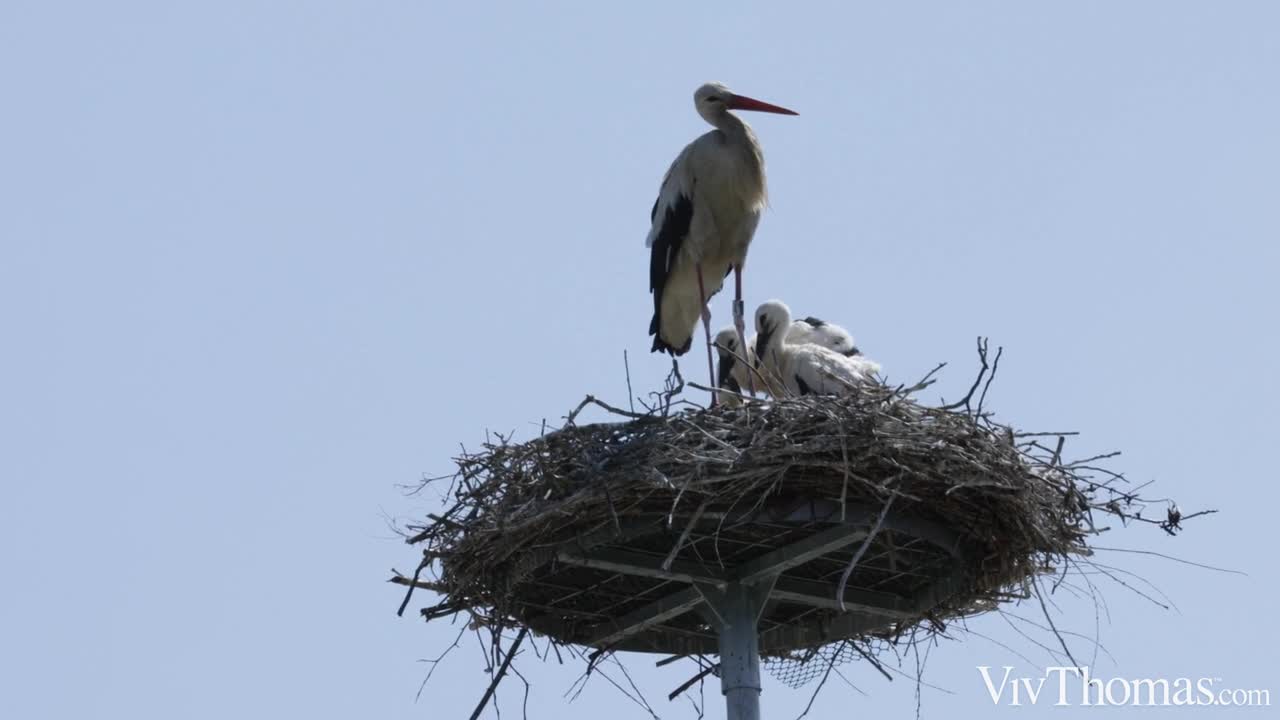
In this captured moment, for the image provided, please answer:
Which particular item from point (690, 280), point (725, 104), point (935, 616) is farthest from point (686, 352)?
point (935, 616)

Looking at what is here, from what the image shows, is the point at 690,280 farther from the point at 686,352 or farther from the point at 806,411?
the point at 806,411

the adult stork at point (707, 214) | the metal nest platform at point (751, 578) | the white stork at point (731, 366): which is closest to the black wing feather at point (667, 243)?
the adult stork at point (707, 214)

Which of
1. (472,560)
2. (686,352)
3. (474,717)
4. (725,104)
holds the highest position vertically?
(725,104)

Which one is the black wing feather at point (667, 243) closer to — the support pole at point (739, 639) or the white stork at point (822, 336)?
the white stork at point (822, 336)

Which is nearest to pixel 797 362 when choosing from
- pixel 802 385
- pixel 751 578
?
pixel 802 385

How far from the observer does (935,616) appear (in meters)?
8.78

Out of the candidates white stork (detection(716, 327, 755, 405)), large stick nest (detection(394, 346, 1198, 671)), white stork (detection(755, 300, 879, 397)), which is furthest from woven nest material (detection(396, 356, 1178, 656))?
white stork (detection(716, 327, 755, 405))

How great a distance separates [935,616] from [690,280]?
322 centimetres

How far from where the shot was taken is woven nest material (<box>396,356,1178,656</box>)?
25.7 ft

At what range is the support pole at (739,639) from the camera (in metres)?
8.11

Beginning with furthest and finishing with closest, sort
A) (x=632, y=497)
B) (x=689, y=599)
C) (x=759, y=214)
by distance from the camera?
(x=759, y=214)
(x=689, y=599)
(x=632, y=497)

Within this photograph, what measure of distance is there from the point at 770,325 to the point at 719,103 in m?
1.22

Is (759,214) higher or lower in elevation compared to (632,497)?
higher

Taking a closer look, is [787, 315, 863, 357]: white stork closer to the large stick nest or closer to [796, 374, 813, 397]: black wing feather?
[796, 374, 813, 397]: black wing feather
